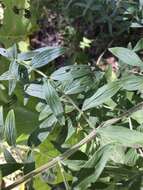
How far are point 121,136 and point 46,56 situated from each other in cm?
23

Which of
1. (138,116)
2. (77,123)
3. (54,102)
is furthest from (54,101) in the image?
(138,116)

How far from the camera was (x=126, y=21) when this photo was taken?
2162 millimetres

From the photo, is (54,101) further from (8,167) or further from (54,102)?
(8,167)

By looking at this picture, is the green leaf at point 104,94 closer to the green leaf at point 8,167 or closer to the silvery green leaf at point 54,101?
the silvery green leaf at point 54,101

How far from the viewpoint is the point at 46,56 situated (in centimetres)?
105

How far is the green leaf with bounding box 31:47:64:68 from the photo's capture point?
3.42ft

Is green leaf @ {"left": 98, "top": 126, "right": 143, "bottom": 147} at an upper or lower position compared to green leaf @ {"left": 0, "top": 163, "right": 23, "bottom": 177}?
upper

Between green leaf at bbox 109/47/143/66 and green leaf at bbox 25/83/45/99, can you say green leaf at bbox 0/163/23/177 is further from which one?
green leaf at bbox 109/47/143/66

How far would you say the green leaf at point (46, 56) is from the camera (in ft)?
3.42

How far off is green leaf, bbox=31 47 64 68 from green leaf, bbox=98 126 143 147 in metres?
0.18

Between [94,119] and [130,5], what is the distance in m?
0.71

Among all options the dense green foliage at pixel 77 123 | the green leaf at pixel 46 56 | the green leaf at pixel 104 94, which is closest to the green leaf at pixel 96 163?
the dense green foliage at pixel 77 123

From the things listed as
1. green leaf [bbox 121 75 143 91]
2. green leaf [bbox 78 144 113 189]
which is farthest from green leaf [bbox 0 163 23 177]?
green leaf [bbox 121 75 143 91]

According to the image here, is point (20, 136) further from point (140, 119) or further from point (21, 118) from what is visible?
point (140, 119)
